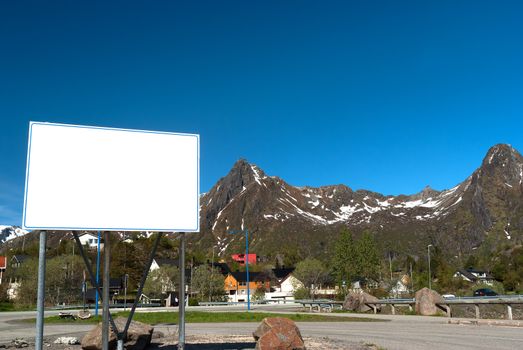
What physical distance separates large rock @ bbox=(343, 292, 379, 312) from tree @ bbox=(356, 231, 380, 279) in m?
49.5

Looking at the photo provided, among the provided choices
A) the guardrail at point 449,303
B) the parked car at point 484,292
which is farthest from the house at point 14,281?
the parked car at point 484,292

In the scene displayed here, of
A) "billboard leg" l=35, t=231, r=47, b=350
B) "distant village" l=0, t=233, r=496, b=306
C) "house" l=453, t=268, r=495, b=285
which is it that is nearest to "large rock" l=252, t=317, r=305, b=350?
"billboard leg" l=35, t=231, r=47, b=350

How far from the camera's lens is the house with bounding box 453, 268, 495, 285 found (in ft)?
443

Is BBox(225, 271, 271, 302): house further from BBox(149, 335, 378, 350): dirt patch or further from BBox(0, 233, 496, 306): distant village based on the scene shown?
BBox(149, 335, 378, 350): dirt patch

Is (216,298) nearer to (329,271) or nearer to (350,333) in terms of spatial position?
(329,271)

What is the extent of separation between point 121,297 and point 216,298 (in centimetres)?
1801

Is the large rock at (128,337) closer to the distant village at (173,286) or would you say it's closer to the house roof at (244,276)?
the distant village at (173,286)

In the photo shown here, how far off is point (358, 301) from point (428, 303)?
7556 millimetres

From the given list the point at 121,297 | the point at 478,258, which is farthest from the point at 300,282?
the point at 478,258

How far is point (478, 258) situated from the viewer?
183375 mm

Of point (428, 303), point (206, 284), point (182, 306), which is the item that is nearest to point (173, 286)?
point (206, 284)

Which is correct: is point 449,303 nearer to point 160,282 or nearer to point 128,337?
point 128,337

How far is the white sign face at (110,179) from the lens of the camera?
9.92 metres

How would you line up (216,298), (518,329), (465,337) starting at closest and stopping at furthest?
(465,337) → (518,329) → (216,298)
